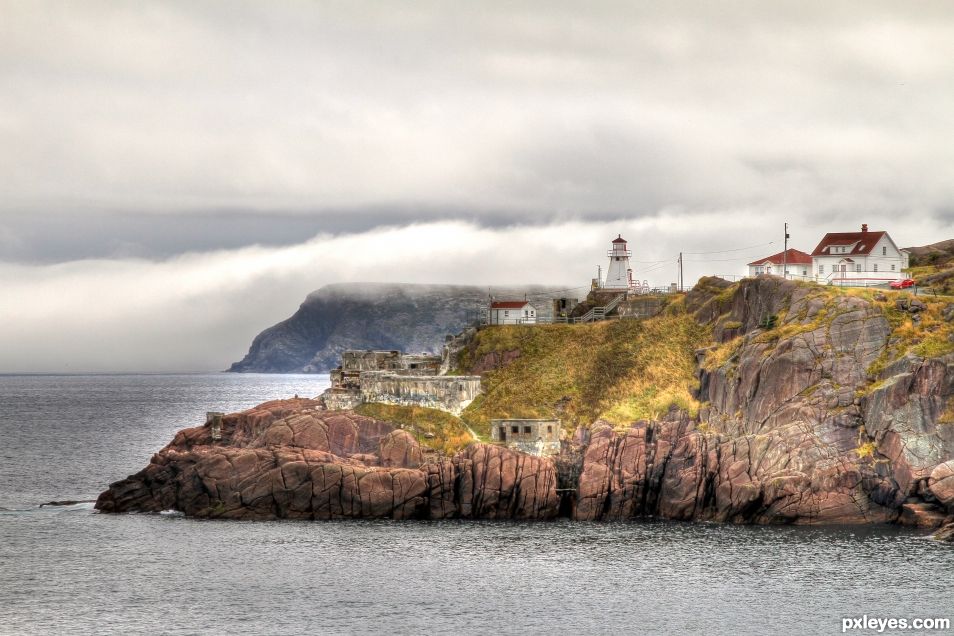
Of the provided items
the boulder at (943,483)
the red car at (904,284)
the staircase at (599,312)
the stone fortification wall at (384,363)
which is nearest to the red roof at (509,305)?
the staircase at (599,312)

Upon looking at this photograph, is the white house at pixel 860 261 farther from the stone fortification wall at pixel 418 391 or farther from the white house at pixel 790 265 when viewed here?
the stone fortification wall at pixel 418 391

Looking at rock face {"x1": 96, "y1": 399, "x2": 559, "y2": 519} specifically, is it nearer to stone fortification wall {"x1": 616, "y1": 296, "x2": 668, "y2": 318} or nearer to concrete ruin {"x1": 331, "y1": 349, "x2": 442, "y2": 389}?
concrete ruin {"x1": 331, "y1": 349, "x2": 442, "y2": 389}

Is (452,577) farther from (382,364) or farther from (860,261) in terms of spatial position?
(860,261)

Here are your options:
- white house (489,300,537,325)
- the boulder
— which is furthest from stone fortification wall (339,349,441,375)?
the boulder

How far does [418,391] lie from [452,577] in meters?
47.6

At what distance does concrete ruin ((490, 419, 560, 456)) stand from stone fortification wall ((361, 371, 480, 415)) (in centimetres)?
1060

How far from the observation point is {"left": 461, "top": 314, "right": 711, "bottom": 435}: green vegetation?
433ft

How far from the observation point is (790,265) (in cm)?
15938

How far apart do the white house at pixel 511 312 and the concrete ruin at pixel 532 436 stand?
1439 inches

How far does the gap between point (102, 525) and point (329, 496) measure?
2260 cm

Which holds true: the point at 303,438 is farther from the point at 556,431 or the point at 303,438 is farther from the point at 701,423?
the point at 701,423

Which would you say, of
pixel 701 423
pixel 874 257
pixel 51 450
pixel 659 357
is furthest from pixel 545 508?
pixel 51 450

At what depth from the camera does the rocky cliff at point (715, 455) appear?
366 ft

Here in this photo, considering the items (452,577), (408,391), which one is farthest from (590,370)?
(452,577)
